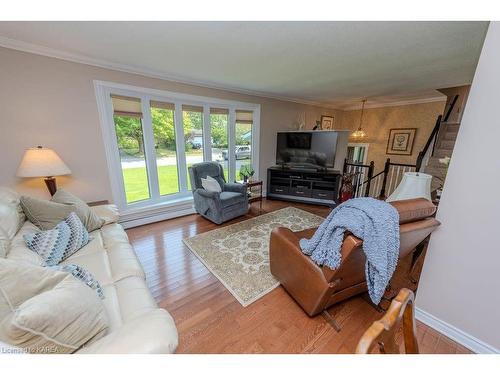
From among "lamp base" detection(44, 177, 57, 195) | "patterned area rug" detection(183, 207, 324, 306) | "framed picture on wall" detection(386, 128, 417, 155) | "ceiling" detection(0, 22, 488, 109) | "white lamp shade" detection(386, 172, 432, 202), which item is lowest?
"patterned area rug" detection(183, 207, 324, 306)

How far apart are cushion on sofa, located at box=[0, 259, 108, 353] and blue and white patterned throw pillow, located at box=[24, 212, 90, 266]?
2.19ft

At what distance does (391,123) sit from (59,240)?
21.7 feet

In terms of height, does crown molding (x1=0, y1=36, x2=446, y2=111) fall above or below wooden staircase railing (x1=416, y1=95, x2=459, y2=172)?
above

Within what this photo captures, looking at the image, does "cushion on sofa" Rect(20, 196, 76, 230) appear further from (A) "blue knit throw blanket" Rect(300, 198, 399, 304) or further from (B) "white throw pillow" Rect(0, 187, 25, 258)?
(A) "blue knit throw blanket" Rect(300, 198, 399, 304)

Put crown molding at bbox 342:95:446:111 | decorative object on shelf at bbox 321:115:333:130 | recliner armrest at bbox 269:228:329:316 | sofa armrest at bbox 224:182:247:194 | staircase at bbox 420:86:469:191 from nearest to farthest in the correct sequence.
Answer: recliner armrest at bbox 269:228:329:316 → staircase at bbox 420:86:469:191 → sofa armrest at bbox 224:182:247:194 → crown molding at bbox 342:95:446:111 → decorative object on shelf at bbox 321:115:333:130

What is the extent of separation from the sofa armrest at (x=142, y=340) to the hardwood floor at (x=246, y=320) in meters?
0.69

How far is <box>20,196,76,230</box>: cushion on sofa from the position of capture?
5.65ft

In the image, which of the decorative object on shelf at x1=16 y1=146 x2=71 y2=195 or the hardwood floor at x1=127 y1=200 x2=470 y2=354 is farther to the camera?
the decorative object on shelf at x1=16 y1=146 x2=71 y2=195

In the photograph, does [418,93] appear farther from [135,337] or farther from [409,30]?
[135,337]

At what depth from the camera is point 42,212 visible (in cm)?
174

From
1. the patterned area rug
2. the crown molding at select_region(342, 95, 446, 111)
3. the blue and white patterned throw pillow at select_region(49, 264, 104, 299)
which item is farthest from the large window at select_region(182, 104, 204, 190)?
the crown molding at select_region(342, 95, 446, 111)

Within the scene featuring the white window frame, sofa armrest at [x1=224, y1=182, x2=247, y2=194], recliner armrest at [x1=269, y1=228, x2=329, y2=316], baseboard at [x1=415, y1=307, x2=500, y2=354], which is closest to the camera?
baseboard at [x1=415, y1=307, x2=500, y2=354]

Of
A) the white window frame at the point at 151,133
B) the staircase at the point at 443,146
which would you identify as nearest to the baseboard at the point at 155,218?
the white window frame at the point at 151,133

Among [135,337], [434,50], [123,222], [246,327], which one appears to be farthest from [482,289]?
[123,222]
